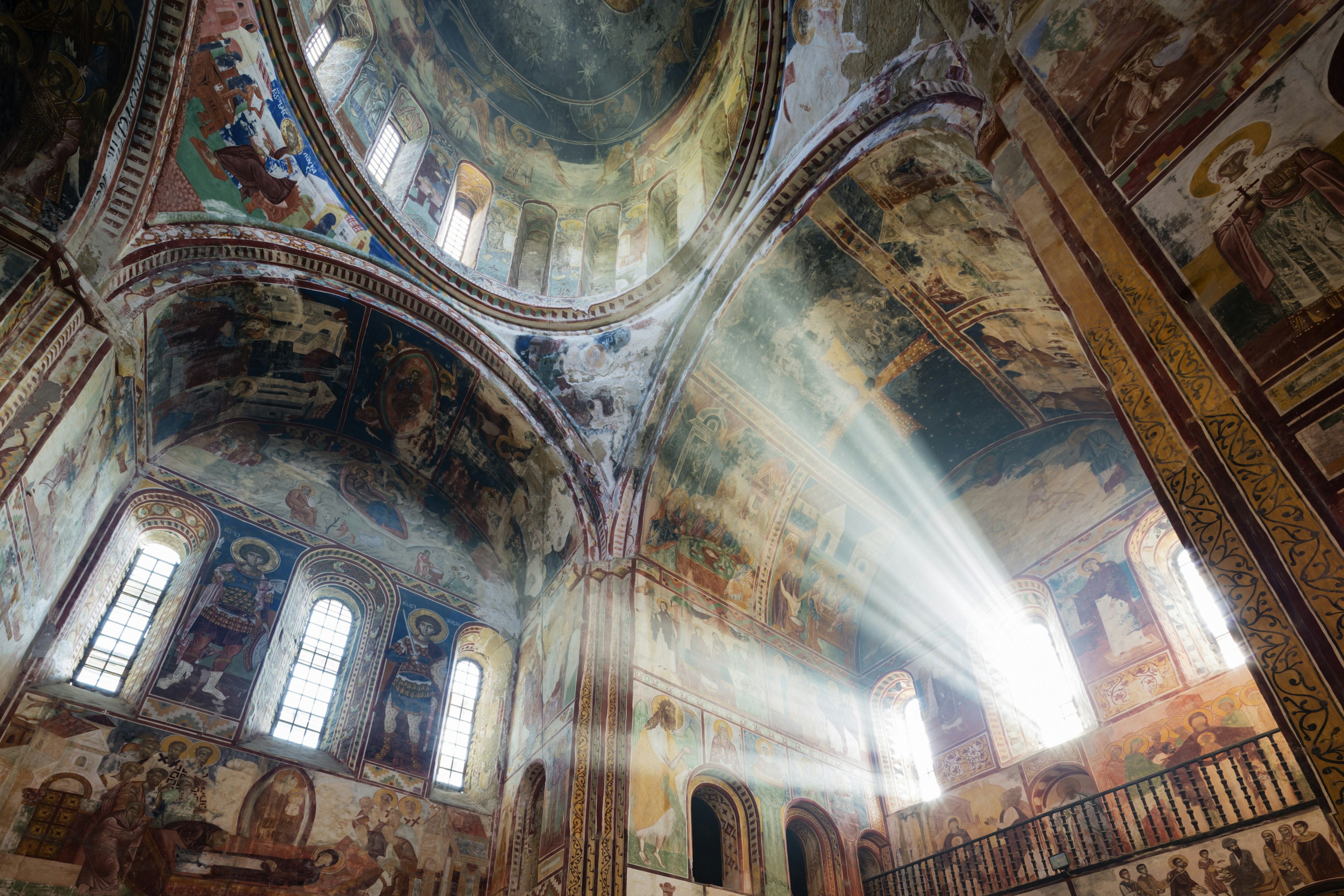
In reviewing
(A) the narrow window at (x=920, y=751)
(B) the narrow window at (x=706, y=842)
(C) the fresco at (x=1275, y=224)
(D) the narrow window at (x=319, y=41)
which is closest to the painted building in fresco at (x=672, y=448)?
(C) the fresco at (x=1275, y=224)

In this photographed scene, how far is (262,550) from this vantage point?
11.8 metres

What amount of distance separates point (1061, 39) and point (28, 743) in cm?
1317

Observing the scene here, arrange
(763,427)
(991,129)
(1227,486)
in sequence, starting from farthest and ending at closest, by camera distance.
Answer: (763,427) < (991,129) < (1227,486)

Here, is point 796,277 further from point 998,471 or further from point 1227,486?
point 1227,486

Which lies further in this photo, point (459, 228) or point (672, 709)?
point (459, 228)

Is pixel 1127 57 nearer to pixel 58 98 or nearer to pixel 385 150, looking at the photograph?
pixel 58 98

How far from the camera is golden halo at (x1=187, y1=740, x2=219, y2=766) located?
373 inches

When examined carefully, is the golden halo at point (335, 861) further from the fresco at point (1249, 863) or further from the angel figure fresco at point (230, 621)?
the fresco at point (1249, 863)

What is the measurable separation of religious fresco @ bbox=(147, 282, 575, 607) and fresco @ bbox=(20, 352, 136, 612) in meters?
0.89

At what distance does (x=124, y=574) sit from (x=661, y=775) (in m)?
8.61

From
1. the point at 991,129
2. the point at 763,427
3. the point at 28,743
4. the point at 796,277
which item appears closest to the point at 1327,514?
the point at 991,129

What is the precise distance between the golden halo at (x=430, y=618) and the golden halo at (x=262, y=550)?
2432 millimetres

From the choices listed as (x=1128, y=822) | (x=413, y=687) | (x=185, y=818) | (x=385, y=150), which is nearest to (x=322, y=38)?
(x=385, y=150)

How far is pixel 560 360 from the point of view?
43.2ft
